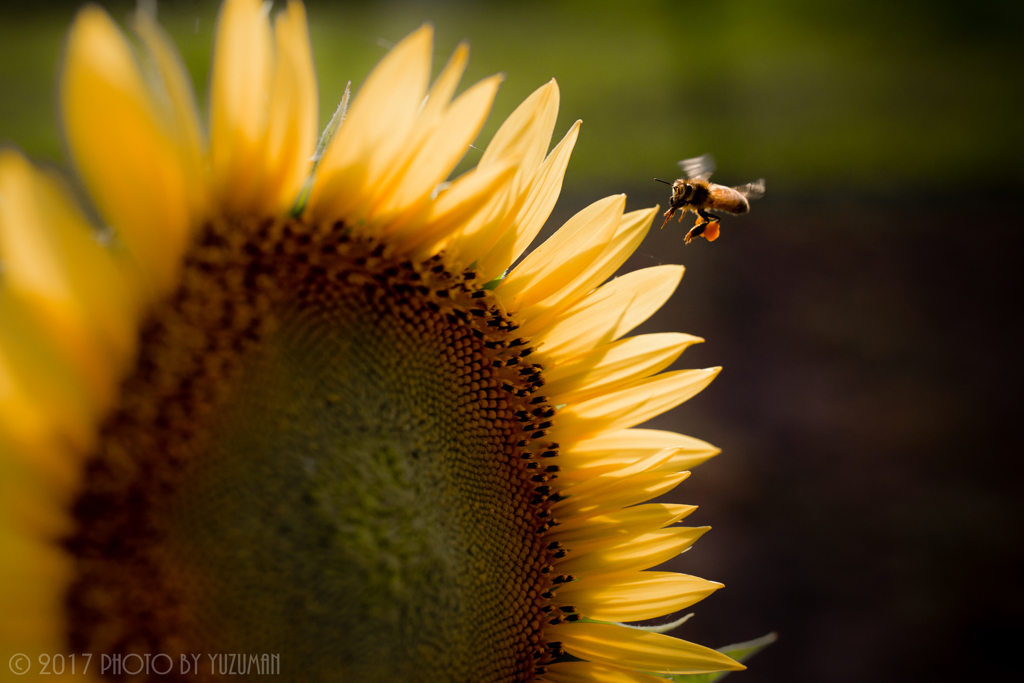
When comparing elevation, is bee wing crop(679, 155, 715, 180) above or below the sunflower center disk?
above

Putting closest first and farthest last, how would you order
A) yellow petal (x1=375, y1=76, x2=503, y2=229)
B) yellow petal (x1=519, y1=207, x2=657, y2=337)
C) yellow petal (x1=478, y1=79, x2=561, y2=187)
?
yellow petal (x1=375, y1=76, x2=503, y2=229)
yellow petal (x1=478, y1=79, x2=561, y2=187)
yellow petal (x1=519, y1=207, x2=657, y2=337)

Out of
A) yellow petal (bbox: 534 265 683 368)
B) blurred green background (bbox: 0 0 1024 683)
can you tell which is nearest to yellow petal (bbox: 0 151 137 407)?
yellow petal (bbox: 534 265 683 368)

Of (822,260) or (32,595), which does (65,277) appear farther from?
(822,260)

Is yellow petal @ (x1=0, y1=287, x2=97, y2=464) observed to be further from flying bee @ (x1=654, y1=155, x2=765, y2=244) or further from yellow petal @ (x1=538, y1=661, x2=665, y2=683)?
flying bee @ (x1=654, y1=155, x2=765, y2=244)

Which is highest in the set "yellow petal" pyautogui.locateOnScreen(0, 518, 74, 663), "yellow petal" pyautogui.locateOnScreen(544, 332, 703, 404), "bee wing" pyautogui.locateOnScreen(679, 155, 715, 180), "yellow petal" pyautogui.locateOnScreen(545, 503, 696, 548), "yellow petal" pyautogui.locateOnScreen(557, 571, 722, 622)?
"bee wing" pyautogui.locateOnScreen(679, 155, 715, 180)

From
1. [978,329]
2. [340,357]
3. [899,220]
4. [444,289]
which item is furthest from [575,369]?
[899,220]

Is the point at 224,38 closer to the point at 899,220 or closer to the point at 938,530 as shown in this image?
the point at 938,530
